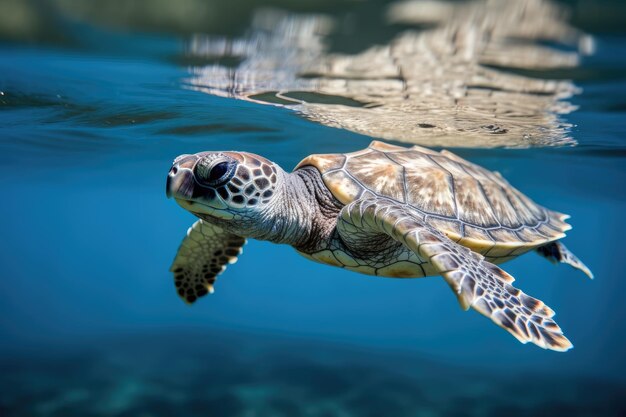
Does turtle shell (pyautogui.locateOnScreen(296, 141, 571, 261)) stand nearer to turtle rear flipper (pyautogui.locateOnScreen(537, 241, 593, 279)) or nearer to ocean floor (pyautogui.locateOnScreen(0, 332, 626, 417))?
turtle rear flipper (pyautogui.locateOnScreen(537, 241, 593, 279))

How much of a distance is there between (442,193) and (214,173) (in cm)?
273

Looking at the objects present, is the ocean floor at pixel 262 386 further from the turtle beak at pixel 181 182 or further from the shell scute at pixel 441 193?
the turtle beak at pixel 181 182

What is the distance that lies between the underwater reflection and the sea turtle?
4.14 ft

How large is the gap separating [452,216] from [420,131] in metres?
5.95

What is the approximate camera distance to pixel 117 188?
24406 mm

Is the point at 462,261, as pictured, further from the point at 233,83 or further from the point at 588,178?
the point at 588,178

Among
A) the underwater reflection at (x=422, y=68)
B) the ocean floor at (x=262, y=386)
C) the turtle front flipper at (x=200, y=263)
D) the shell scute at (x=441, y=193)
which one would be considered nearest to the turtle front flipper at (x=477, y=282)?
the shell scute at (x=441, y=193)

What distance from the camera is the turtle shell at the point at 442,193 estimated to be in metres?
4.48

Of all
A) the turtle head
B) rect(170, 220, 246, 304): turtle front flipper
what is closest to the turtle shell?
the turtle head

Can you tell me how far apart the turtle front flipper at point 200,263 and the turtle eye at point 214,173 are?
2172 mm

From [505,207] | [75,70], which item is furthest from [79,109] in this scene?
[505,207]

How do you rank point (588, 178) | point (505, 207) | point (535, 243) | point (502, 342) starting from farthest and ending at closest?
1. point (502, 342)
2. point (588, 178)
3. point (505, 207)
4. point (535, 243)

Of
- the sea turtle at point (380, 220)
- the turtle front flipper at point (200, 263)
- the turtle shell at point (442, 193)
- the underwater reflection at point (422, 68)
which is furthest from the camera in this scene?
the turtle front flipper at point (200, 263)

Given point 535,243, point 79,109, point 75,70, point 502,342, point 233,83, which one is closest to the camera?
point 535,243
